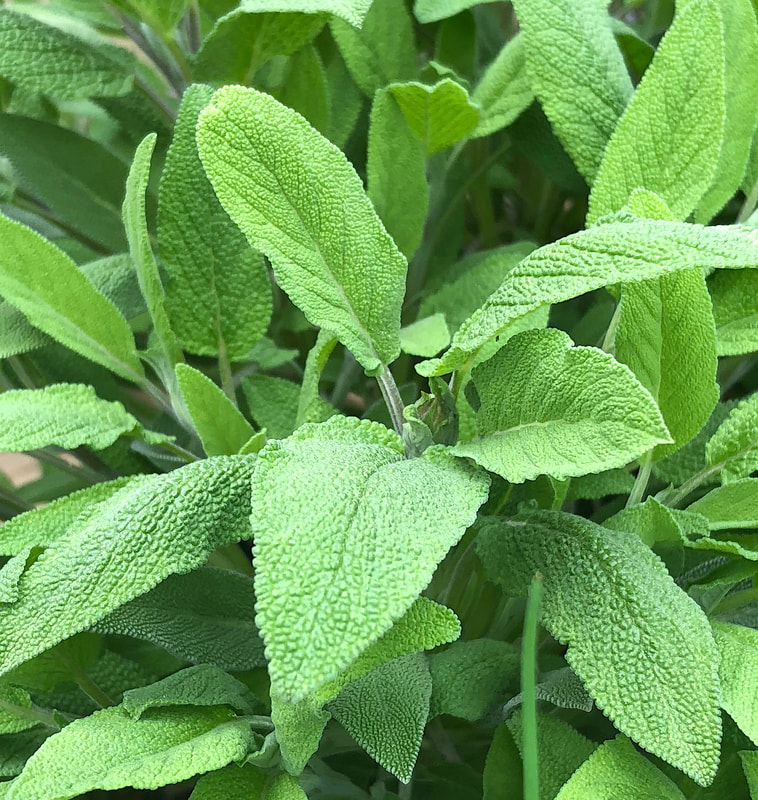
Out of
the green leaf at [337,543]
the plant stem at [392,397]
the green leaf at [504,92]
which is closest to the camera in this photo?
the green leaf at [337,543]

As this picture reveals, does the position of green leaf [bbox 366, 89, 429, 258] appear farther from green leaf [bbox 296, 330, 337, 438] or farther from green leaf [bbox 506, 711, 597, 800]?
green leaf [bbox 506, 711, 597, 800]

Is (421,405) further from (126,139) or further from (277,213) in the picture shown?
(126,139)

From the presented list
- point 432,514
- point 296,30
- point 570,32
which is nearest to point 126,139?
point 296,30

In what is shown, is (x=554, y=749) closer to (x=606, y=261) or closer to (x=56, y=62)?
(x=606, y=261)

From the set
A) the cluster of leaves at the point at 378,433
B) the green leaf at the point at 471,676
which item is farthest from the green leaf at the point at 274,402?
the green leaf at the point at 471,676

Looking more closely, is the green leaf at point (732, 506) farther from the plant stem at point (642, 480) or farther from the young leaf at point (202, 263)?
the young leaf at point (202, 263)

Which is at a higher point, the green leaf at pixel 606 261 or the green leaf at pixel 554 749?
the green leaf at pixel 606 261
